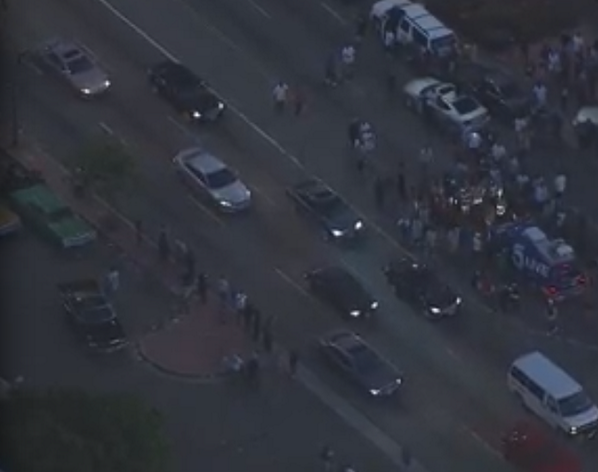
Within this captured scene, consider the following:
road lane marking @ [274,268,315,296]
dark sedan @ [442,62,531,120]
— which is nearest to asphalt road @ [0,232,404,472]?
road lane marking @ [274,268,315,296]

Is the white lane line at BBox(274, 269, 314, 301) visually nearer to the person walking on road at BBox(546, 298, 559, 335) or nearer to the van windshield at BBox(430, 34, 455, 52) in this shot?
the person walking on road at BBox(546, 298, 559, 335)

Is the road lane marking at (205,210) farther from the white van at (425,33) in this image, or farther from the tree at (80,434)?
the tree at (80,434)

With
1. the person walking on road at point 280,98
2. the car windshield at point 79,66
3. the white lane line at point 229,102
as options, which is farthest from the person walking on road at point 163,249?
the car windshield at point 79,66

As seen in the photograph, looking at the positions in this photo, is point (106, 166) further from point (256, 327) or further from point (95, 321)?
point (256, 327)

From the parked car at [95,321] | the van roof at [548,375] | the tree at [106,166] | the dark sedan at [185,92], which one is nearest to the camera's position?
the van roof at [548,375]

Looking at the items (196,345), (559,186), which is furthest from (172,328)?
(559,186)

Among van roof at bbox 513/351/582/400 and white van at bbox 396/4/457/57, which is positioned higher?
white van at bbox 396/4/457/57
